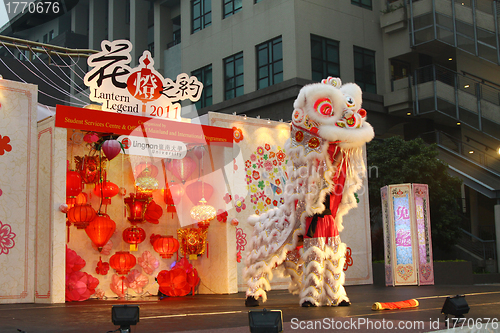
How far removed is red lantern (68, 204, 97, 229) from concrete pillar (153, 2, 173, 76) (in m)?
16.4

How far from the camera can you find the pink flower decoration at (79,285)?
8594 mm

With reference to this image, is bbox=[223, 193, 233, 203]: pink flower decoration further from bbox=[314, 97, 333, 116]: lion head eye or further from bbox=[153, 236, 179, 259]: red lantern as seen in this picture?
bbox=[314, 97, 333, 116]: lion head eye

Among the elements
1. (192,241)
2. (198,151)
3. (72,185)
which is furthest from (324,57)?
(72,185)

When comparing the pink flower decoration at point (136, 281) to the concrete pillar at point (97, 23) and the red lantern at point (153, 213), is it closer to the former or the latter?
the red lantern at point (153, 213)

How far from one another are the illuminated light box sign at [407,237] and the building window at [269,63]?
8.78 meters

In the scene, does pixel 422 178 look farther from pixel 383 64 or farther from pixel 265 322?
pixel 265 322

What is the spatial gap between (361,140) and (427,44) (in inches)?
605

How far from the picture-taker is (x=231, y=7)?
21625 millimetres

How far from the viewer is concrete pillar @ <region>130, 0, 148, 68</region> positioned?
973 inches

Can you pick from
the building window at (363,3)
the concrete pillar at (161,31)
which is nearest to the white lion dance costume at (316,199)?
the building window at (363,3)

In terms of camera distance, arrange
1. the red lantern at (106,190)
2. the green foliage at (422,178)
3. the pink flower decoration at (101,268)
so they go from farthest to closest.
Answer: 1. the green foliage at (422,178)
2. the pink flower decoration at (101,268)
3. the red lantern at (106,190)

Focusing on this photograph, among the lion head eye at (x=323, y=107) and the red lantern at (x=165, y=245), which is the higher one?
the lion head eye at (x=323, y=107)

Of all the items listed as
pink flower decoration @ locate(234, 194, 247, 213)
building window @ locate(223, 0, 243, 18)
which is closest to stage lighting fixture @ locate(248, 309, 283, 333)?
pink flower decoration @ locate(234, 194, 247, 213)

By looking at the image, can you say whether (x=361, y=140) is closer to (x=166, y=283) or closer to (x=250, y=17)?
(x=166, y=283)
